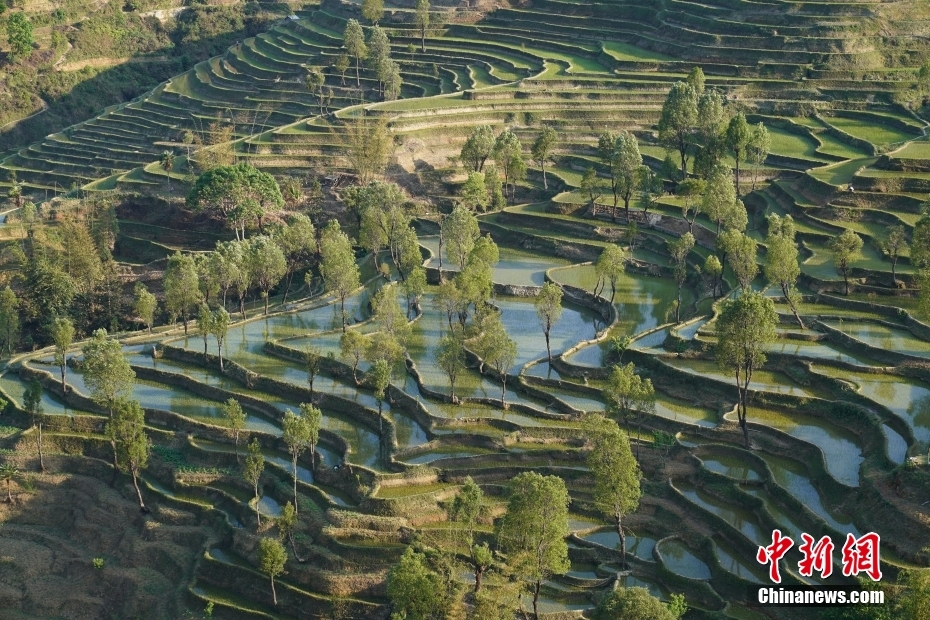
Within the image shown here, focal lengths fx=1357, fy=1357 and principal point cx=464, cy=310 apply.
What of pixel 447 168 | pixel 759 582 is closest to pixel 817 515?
pixel 759 582

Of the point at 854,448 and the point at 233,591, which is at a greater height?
the point at 854,448

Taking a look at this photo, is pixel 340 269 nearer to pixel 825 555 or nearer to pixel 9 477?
pixel 9 477

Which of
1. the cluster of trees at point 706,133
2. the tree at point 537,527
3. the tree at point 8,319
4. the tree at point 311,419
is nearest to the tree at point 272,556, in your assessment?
the tree at point 311,419

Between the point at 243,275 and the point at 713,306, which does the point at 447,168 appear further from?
the point at 713,306

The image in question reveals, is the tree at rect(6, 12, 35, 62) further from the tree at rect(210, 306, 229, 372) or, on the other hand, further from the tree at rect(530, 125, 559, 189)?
the tree at rect(210, 306, 229, 372)

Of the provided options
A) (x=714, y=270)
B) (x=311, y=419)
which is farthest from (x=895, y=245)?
(x=311, y=419)
